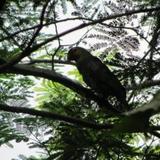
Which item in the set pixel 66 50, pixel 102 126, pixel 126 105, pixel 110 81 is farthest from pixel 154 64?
pixel 66 50

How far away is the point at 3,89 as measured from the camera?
4348 millimetres

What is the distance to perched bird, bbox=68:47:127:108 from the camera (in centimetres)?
340

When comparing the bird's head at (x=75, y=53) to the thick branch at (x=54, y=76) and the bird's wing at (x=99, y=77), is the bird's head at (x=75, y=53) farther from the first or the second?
the thick branch at (x=54, y=76)

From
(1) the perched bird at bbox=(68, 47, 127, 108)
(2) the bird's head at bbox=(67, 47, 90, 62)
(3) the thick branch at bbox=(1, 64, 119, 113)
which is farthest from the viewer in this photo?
(2) the bird's head at bbox=(67, 47, 90, 62)

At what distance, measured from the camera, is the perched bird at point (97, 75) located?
3.40 metres

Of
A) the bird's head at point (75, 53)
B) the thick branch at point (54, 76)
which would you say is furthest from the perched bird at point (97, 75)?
the thick branch at point (54, 76)

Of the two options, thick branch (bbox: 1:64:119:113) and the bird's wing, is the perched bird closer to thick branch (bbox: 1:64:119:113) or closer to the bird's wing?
the bird's wing

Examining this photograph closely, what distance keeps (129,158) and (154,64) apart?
88 cm

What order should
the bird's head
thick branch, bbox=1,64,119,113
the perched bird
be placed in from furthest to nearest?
1. the bird's head
2. the perched bird
3. thick branch, bbox=1,64,119,113

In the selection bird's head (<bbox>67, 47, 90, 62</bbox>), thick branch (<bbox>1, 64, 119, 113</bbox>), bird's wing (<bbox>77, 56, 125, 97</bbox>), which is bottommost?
thick branch (<bbox>1, 64, 119, 113</bbox>)

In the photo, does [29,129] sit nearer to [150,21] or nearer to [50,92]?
[50,92]

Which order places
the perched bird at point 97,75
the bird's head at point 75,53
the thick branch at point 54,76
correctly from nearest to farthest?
the thick branch at point 54,76
the perched bird at point 97,75
the bird's head at point 75,53

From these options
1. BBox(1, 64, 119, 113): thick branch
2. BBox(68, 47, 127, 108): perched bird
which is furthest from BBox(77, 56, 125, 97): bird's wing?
BBox(1, 64, 119, 113): thick branch

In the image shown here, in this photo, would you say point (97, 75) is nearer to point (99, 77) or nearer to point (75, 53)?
point (99, 77)
